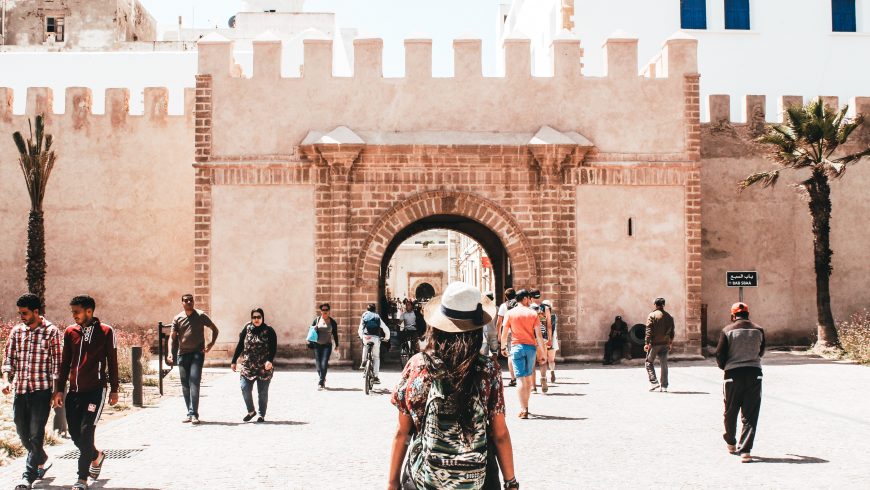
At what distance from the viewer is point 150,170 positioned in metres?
23.5

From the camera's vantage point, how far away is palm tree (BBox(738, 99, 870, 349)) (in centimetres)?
2103

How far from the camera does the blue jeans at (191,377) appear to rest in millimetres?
11875

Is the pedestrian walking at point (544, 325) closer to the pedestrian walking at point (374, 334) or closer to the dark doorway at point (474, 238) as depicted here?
the pedestrian walking at point (374, 334)

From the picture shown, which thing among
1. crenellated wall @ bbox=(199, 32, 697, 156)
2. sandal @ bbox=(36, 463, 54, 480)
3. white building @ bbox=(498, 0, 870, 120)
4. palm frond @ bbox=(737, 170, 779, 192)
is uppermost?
white building @ bbox=(498, 0, 870, 120)

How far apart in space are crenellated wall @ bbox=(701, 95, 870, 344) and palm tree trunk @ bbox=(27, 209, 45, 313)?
50.0ft

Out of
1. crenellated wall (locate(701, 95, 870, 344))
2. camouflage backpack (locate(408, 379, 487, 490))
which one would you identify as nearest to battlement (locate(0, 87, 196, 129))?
crenellated wall (locate(701, 95, 870, 344))

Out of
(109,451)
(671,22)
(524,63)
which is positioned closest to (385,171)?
(524,63)

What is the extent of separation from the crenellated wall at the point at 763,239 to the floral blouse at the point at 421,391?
1894cm

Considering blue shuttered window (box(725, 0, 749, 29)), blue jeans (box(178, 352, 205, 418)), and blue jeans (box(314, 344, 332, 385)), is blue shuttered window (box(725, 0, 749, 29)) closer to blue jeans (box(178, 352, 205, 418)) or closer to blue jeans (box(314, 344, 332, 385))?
blue jeans (box(314, 344, 332, 385))

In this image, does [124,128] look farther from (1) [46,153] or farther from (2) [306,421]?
(2) [306,421]

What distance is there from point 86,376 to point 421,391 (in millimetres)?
4494

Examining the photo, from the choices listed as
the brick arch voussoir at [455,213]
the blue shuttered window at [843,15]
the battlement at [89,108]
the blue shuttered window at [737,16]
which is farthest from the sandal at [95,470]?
the blue shuttered window at [843,15]

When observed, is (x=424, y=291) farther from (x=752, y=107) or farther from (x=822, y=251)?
(x=822, y=251)

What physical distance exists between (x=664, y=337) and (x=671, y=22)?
59.3 feet
